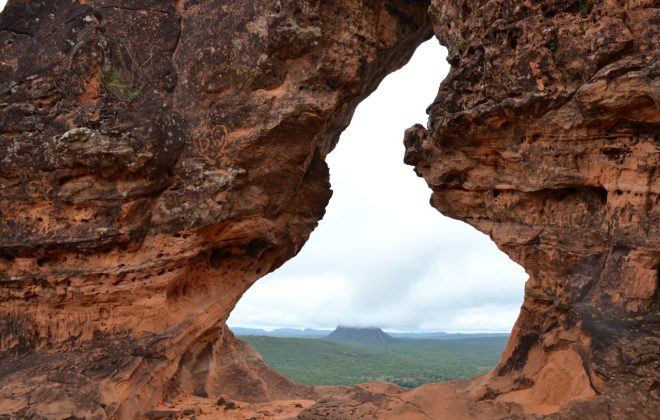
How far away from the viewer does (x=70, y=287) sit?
36.5ft

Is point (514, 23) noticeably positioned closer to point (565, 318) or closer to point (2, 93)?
point (565, 318)

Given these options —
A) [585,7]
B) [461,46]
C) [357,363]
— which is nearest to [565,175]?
[585,7]

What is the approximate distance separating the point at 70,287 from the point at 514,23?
995 cm

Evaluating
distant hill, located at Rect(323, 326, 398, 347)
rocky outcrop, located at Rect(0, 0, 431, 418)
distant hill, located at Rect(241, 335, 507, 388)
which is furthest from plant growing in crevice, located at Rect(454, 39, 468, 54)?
distant hill, located at Rect(323, 326, 398, 347)

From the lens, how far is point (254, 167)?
11820 mm

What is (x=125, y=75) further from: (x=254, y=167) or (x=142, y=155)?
(x=254, y=167)

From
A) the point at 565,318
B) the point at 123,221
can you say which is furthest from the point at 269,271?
the point at 565,318

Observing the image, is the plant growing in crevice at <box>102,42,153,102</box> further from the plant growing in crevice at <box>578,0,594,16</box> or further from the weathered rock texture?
the plant growing in crevice at <box>578,0,594,16</box>

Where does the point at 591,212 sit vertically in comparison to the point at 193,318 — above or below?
above

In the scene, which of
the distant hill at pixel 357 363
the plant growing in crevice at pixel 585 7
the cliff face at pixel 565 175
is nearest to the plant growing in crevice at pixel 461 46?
the cliff face at pixel 565 175

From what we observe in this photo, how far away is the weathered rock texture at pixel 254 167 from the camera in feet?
29.9

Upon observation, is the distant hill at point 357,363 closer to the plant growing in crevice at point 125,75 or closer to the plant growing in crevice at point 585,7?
the plant growing in crevice at point 125,75

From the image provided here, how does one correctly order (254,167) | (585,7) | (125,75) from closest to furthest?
(585,7) → (254,167) → (125,75)

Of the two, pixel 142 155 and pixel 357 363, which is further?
pixel 357 363
